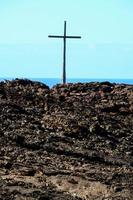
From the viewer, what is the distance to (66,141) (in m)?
16.5

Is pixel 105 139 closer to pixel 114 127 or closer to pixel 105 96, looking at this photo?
pixel 114 127

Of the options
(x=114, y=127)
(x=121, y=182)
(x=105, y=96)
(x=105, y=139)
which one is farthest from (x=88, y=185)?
(x=105, y=96)

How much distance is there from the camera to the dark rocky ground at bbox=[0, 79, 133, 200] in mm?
11875

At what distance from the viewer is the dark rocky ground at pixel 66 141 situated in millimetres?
11875

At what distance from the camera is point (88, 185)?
1216 centimetres

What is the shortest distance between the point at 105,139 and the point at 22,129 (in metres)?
2.22

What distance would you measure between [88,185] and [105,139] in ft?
16.9

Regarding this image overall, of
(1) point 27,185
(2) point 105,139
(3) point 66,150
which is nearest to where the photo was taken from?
(1) point 27,185

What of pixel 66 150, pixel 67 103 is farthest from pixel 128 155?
pixel 67 103

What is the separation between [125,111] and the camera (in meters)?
20.8
